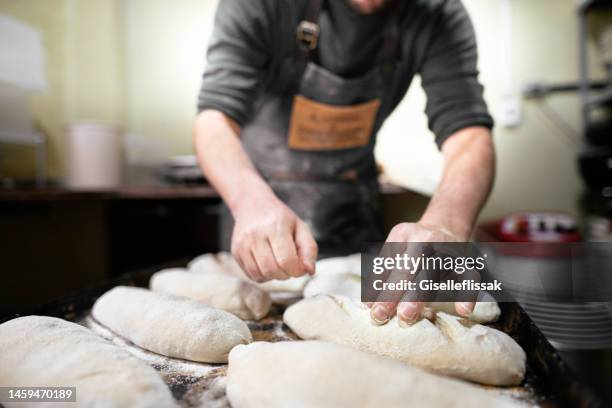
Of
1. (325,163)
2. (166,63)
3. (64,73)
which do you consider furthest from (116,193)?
(325,163)

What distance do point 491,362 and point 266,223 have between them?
0.43 m

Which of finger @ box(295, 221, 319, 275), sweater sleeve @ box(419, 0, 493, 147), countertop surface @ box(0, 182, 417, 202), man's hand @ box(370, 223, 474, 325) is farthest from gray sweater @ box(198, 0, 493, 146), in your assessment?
countertop surface @ box(0, 182, 417, 202)

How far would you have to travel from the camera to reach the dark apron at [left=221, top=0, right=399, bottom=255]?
113 centimetres

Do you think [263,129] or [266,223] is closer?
[266,223]

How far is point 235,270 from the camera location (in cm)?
113

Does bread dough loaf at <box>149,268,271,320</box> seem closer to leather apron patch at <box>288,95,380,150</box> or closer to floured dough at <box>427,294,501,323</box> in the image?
Result: floured dough at <box>427,294,501,323</box>

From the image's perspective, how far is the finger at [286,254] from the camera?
26.7 inches

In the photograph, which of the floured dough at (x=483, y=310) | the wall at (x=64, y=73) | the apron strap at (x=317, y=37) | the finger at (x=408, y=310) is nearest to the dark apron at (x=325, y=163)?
the apron strap at (x=317, y=37)

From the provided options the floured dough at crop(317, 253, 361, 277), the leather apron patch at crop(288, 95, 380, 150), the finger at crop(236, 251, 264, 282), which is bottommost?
the floured dough at crop(317, 253, 361, 277)

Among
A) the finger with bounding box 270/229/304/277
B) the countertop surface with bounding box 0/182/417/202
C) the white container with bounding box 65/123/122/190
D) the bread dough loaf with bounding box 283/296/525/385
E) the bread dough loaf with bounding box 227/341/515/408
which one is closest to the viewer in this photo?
the bread dough loaf with bounding box 227/341/515/408

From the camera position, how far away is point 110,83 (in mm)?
2037

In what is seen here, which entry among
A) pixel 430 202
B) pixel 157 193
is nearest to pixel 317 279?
pixel 430 202

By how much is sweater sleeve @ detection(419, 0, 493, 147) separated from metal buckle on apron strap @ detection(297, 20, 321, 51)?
1.17ft

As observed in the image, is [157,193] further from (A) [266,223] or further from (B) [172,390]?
(B) [172,390]
